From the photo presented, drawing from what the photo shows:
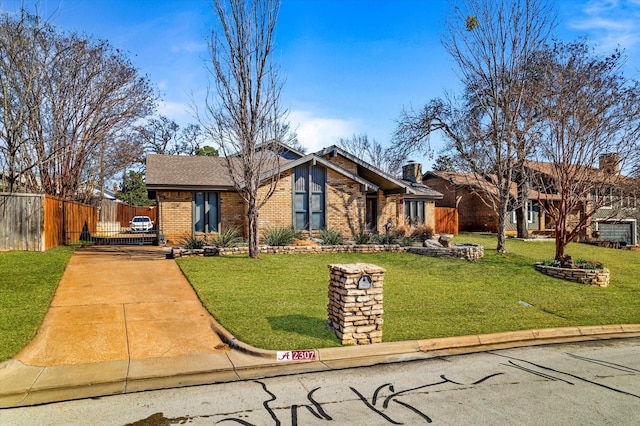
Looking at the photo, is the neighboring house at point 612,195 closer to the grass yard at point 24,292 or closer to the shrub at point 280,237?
the shrub at point 280,237

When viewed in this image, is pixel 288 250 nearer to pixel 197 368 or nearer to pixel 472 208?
pixel 197 368

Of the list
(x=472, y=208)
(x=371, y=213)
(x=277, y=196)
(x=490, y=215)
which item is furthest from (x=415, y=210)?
(x=277, y=196)

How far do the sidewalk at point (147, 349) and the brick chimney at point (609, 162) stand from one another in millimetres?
8293

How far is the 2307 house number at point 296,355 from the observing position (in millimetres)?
6643

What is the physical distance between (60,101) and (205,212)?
10.7m

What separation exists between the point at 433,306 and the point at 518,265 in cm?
732

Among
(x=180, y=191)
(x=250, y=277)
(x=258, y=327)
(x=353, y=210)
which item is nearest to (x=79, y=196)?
(x=180, y=191)

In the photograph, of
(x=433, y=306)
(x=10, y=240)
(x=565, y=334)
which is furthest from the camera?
(x=10, y=240)

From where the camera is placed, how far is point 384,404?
16.5ft

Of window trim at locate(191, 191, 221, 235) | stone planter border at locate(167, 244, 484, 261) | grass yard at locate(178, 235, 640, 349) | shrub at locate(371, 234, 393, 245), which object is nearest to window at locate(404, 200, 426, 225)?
shrub at locate(371, 234, 393, 245)

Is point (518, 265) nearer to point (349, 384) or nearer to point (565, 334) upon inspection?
point (565, 334)

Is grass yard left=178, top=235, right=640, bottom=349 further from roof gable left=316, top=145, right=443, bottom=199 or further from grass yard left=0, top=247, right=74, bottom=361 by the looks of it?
roof gable left=316, top=145, right=443, bottom=199

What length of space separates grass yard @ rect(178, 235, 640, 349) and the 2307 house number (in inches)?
7.9

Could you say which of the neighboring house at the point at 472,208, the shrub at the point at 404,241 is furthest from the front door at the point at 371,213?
the neighboring house at the point at 472,208
